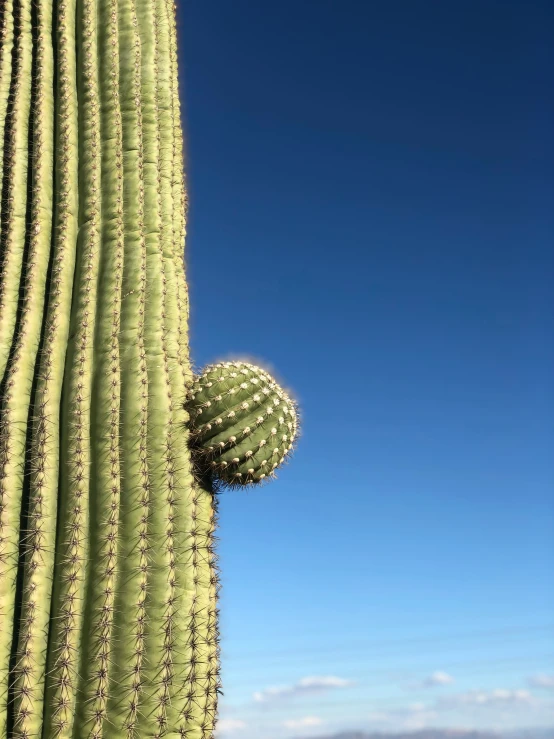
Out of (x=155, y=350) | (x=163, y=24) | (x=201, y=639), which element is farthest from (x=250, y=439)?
(x=163, y=24)

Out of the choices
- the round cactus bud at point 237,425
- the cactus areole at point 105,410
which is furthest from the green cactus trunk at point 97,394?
the round cactus bud at point 237,425

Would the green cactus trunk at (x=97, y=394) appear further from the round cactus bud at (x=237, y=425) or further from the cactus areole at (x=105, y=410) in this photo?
the round cactus bud at (x=237, y=425)

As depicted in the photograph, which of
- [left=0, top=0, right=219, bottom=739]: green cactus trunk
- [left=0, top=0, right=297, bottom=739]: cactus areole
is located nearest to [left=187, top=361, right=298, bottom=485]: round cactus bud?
[left=0, top=0, right=297, bottom=739]: cactus areole

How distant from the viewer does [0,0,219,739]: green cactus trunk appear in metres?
3.96

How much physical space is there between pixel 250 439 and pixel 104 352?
3.36ft

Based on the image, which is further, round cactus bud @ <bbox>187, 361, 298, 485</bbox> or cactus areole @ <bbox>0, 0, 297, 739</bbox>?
round cactus bud @ <bbox>187, 361, 298, 485</bbox>

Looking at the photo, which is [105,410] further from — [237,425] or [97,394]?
[237,425]

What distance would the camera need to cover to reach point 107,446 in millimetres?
4391

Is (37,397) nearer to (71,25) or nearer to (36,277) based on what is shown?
(36,277)

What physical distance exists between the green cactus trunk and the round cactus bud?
0.44ft

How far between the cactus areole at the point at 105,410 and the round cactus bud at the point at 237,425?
1cm

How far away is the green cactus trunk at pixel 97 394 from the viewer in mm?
3965

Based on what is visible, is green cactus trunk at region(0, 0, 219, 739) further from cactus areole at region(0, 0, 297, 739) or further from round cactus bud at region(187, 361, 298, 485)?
round cactus bud at region(187, 361, 298, 485)

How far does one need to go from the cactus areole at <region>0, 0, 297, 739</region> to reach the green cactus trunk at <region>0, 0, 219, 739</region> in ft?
0.04
